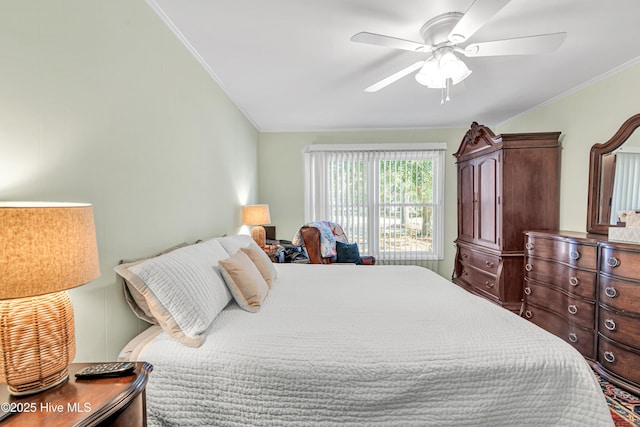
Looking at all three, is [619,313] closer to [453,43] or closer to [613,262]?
[613,262]

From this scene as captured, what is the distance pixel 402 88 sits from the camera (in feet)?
9.27

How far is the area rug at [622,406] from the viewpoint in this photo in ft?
5.45

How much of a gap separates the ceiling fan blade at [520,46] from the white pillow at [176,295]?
198 cm

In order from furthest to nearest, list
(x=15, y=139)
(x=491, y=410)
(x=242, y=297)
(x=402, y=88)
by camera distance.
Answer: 1. (x=402, y=88)
2. (x=242, y=297)
3. (x=491, y=410)
4. (x=15, y=139)

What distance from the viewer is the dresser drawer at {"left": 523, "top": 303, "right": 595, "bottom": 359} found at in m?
2.16

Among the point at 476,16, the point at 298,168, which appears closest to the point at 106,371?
the point at 476,16

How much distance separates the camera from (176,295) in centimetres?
128

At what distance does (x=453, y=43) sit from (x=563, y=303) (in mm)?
2252

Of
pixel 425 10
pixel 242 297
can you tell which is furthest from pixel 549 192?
pixel 242 297

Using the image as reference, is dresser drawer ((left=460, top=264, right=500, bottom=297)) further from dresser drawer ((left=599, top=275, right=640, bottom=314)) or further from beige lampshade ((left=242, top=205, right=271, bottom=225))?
beige lampshade ((left=242, top=205, right=271, bottom=225))

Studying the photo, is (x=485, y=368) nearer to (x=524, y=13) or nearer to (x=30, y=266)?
(x=30, y=266)

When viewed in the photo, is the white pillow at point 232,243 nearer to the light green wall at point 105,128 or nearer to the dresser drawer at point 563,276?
the light green wall at point 105,128

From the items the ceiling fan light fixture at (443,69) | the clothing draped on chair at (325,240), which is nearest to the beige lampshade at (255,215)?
the clothing draped on chair at (325,240)

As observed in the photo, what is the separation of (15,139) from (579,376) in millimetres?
2188
